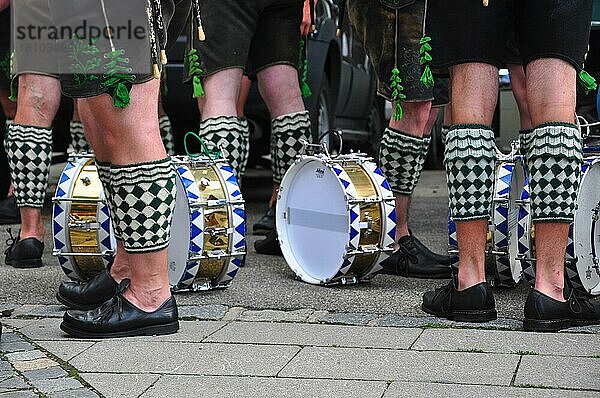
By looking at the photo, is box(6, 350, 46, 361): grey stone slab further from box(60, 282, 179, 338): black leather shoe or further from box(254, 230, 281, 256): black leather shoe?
box(254, 230, 281, 256): black leather shoe

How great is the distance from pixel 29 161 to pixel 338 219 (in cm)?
147

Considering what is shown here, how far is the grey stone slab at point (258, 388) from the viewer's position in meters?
2.77

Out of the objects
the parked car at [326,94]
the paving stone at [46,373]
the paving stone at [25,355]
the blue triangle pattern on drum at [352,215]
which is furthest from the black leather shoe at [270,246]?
the paving stone at [46,373]

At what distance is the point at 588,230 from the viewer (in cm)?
383

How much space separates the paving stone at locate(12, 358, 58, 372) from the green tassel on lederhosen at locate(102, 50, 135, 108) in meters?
0.78

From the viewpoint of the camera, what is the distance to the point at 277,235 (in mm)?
Answer: 4785

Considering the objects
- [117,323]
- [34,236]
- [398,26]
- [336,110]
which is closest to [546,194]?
[398,26]

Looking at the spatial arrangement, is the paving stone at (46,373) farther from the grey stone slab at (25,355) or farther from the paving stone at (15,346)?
the paving stone at (15,346)

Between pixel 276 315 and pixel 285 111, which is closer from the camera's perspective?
pixel 276 315

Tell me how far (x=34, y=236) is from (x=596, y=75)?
2.65 metres

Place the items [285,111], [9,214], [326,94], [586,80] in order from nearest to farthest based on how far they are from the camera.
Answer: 1. [586,80]
2. [285,111]
3. [9,214]
4. [326,94]

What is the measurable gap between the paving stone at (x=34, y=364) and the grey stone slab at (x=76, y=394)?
279 millimetres

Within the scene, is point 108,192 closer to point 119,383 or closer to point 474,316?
point 119,383

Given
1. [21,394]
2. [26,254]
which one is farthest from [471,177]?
[26,254]
